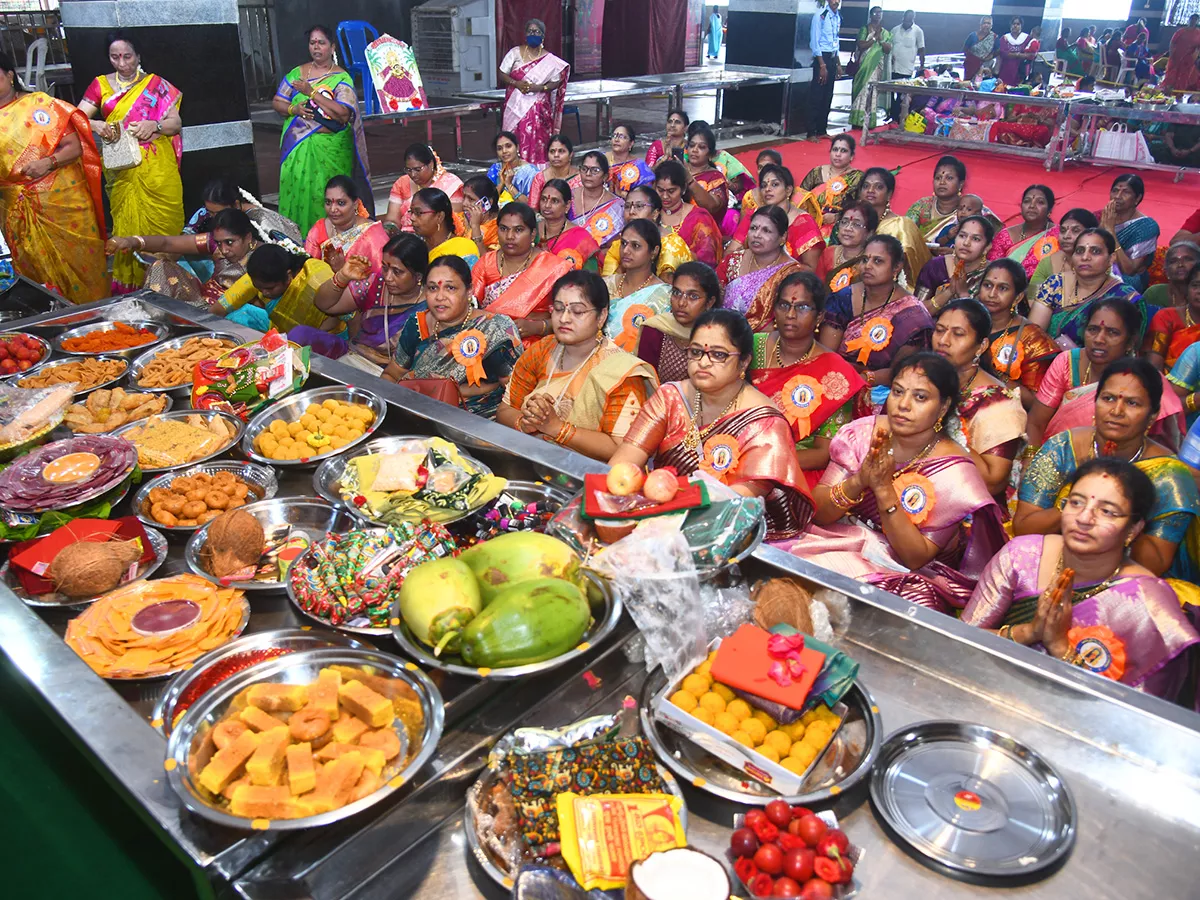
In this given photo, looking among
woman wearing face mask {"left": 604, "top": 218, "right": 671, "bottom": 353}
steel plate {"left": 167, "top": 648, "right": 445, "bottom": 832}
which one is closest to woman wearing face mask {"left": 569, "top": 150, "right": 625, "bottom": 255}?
woman wearing face mask {"left": 604, "top": 218, "right": 671, "bottom": 353}

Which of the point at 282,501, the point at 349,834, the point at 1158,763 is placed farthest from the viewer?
the point at 282,501

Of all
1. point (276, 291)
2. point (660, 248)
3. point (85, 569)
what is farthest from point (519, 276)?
point (85, 569)

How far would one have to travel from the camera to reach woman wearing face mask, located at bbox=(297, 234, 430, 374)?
4.32 metres

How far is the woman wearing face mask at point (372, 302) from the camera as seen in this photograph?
4320mm

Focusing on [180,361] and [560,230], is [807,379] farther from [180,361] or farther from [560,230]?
[560,230]

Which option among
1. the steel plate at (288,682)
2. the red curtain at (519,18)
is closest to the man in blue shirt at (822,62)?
the red curtain at (519,18)

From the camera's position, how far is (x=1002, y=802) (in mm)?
1546

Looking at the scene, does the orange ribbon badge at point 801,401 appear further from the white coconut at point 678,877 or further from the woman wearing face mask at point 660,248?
the white coconut at point 678,877

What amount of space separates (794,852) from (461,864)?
0.55 metres

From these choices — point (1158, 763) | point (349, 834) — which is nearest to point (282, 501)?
point (349, 834)

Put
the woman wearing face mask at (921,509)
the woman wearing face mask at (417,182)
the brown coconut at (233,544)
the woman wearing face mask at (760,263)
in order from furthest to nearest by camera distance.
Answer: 1. the woman wearing face mask at (417,182)
2. the woman wearing face mask at (760,263)
3. the woman wearing face mask at (921,509)
4. the brown coconut at (233,544)

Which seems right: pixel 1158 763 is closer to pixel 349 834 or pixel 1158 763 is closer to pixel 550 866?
pixel 550 866

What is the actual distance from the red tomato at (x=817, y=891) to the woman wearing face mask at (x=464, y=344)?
9.18 ft

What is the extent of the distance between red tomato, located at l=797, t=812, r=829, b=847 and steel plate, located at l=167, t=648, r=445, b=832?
0.62 m
